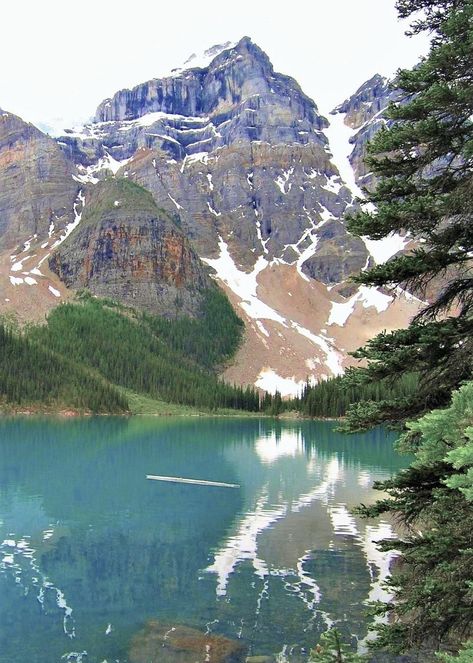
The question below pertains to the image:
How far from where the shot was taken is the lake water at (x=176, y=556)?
72.5 feet

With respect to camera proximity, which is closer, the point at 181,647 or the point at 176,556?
the point at 181,647

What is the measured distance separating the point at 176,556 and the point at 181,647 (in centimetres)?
1213

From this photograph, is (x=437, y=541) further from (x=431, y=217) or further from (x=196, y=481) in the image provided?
(x=196, y=481)

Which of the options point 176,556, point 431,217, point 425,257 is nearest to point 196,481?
point 176,556

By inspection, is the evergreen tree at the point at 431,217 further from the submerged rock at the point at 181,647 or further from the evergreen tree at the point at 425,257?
the submerged rock at the point at 181,647

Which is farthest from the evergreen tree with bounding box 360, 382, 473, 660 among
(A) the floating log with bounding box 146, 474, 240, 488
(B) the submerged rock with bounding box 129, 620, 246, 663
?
(A) the floating log with bounding box 146, 474, 240, 488

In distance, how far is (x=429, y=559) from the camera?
31.3 feet

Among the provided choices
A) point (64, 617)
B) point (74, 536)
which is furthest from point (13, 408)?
point (64, 617)

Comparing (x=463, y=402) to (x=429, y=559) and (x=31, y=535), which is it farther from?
(x=31, y=535)

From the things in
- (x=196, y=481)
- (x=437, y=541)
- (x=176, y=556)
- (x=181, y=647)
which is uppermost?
(x=437, y=541)

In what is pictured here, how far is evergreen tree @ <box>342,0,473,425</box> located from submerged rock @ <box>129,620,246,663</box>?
11.9 m

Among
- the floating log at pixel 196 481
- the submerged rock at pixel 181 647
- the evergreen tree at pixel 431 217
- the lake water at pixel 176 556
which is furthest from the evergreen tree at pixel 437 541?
the floating log at pixel 196 481

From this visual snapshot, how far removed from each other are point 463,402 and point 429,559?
10.3ft

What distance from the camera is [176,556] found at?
3228 cm
